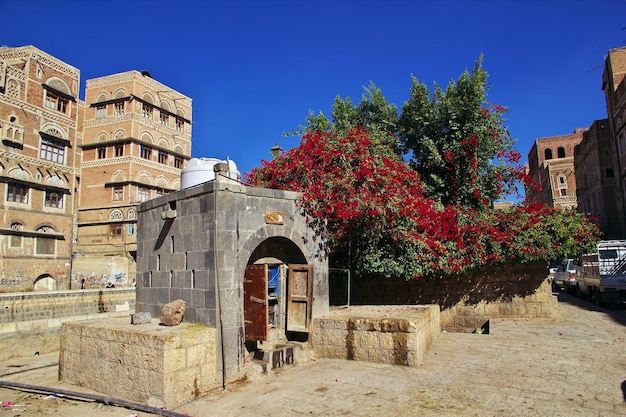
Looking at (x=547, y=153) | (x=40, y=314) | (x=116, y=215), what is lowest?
(x=40, y=314)

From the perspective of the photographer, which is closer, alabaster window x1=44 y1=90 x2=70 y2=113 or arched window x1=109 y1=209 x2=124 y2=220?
alabaster window x1=44 y1=90 x2=70 y2=113

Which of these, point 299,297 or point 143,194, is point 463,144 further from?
point 143,194

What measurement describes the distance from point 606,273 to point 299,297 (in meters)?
12.8

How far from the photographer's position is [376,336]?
7.94 m

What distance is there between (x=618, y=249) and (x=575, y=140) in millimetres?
37726

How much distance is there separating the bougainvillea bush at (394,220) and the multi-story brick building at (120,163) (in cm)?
2515

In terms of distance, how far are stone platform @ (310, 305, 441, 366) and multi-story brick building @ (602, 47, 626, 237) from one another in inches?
1134

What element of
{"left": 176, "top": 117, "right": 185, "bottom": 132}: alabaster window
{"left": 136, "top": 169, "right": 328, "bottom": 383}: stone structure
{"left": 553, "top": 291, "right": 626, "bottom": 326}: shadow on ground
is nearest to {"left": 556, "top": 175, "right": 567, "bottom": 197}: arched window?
{"left": 553, "top": 291, "right": 626, "bottom": 326}: shadow on ground

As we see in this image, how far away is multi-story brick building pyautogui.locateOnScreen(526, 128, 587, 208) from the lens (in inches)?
1699

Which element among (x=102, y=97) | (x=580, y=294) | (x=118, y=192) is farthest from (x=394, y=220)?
(x=102, y=97)

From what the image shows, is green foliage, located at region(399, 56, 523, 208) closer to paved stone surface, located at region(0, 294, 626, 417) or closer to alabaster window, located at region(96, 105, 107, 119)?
paved stone surface, located at region(0, 294, 626, 417)

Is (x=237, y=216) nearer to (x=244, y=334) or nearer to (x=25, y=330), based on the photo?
(x=244, y=334)

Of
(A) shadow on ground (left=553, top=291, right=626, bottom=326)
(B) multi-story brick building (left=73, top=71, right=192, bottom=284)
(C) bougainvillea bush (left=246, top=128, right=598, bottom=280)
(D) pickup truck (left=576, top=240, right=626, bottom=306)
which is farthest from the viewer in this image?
(B) multi-story brick building (left=73, top=71, right=192, bottom=284)

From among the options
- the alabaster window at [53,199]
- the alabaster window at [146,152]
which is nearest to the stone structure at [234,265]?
the alabaster window at [53,199]
